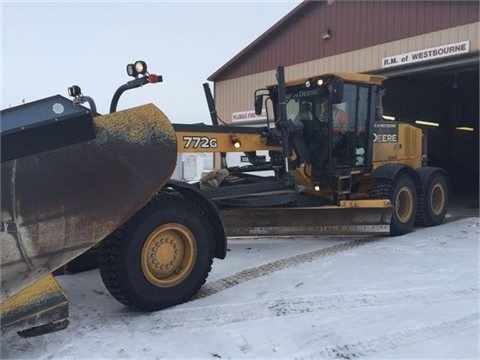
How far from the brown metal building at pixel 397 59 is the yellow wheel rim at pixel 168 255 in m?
8.00

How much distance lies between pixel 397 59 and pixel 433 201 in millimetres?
4211

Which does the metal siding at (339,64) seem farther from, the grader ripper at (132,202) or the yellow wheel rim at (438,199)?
the grader ripper at (132,202)

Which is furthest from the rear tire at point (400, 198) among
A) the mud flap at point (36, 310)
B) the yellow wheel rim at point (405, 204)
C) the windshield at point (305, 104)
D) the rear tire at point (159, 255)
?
the mud flap at point (36, 310)

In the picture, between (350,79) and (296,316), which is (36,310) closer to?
(296,316)

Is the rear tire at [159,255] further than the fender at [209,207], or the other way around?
the fender at [209,207]

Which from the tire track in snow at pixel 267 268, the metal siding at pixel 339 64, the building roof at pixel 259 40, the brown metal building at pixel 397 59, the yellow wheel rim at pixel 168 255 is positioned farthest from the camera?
the building roof at pixel 259 40

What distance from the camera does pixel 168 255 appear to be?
4.04 metres

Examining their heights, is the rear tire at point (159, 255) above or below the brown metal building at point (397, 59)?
below

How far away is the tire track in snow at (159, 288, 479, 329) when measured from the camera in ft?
12.5

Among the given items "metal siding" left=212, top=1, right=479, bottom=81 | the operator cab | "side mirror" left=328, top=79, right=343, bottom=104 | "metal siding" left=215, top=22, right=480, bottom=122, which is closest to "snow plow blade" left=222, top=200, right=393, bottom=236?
the operator cab

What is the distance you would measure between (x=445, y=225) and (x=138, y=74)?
6.17 meters

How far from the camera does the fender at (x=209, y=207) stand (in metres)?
4.22

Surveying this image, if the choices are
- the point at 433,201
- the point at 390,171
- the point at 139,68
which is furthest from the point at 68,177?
the point at 433,201

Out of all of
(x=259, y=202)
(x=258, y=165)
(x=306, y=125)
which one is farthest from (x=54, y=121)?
(x=306, y=125)
